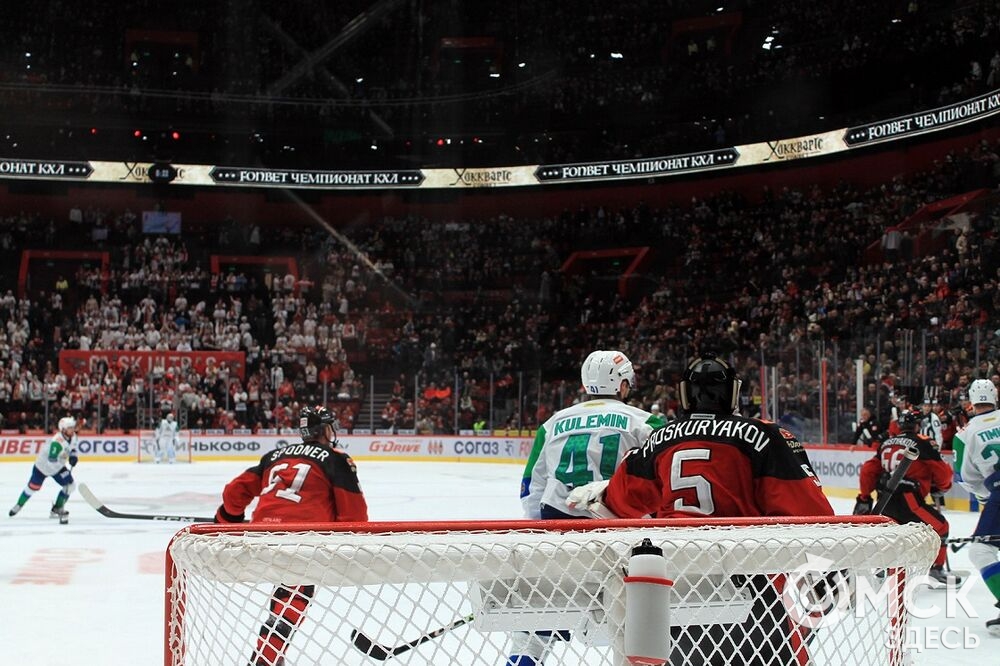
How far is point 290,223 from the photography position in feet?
101

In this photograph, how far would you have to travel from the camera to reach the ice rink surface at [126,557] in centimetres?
528

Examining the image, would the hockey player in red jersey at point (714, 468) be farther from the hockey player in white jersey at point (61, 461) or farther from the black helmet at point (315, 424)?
the hockey player in white jersey at point (61, 461)

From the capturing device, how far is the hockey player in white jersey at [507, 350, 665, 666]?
13.9 ft

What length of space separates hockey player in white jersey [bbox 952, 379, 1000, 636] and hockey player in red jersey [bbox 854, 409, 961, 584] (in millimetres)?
259

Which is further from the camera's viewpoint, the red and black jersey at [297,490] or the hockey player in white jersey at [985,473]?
the hockey player in white jersey at [985,473]

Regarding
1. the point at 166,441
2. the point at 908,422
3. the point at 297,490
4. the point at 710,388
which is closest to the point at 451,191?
the point at 166,441

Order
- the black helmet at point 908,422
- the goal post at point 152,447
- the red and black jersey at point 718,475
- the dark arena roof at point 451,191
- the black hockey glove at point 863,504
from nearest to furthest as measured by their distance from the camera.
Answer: the red and black jersey at point 718,475 → the black helmet at point 908,422 → the black hockey glove at point 863,504 → the goal post at point 152,447 → the dark arena roof at point 451,191

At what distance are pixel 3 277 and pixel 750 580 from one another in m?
28.6

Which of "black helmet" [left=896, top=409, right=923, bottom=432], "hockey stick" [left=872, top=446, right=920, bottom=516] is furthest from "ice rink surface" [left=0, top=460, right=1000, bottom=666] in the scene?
"black helmet" [left=896, top=409, right=923, bottom=432]

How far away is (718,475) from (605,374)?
155 cm

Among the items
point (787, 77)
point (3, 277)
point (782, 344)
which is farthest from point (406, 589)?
point (3, 277)

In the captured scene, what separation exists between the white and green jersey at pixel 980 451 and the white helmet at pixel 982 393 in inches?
3.2

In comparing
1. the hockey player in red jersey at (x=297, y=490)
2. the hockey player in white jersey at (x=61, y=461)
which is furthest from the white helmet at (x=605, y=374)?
the hockey player in white jersey at (x=61, y=461)

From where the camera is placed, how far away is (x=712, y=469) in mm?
2893
